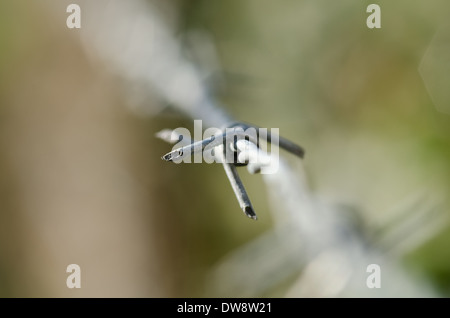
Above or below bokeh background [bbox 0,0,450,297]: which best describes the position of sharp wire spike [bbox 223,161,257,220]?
below

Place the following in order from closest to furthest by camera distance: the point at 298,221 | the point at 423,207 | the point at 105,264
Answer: the point at 298,221, the point at 423,207, the point at 105,264

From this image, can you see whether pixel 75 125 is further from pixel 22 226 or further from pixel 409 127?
pixel 409 127

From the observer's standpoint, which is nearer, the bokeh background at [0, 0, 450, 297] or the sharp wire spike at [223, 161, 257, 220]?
the sharp wire spike at [223, 161, 257, 220]

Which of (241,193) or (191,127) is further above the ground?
(191,127)

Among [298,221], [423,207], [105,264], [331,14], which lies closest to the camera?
[298,221]

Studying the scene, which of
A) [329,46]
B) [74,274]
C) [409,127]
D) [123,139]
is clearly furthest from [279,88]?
[74,274]

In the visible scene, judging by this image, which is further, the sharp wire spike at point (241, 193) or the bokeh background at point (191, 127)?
the bokeh background at point (191, 127)

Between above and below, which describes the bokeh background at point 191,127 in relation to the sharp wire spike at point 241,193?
above

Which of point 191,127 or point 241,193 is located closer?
point 241,193
